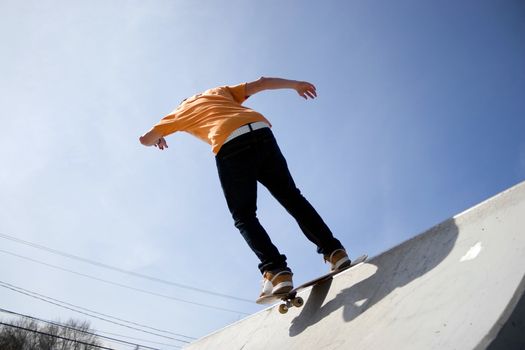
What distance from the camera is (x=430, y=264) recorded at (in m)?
1.88

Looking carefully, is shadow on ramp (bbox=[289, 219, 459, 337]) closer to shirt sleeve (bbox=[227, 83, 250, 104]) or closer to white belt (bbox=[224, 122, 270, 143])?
white belt (bbox=[224, 122, 270, 143])

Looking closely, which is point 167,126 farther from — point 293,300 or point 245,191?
point 293,300

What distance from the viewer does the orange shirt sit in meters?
2.82

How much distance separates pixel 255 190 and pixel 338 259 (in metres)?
0.75

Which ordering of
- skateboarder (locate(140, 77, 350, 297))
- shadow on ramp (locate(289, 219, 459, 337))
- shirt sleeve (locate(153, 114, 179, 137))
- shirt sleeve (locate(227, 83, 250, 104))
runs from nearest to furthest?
shadow on ramp (locate(289, 219, 459, 337)) → skateboarder (locate(140, 77, 350, 297)) → shirt sleeve (locate(153, 114, 179, 137)) → shirt sleeve (locate(227, 83, 250, 104))

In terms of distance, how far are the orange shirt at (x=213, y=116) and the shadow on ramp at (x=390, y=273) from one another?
→ 1.31 metres

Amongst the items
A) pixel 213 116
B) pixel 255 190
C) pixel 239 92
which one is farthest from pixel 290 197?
pixel 239 92

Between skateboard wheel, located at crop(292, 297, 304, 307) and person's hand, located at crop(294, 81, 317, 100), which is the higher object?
person's hand, located at crop(294, 81, 317, 100)

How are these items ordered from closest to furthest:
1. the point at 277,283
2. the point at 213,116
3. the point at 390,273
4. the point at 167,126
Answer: the point at 390,273 < the point at 277,283 < the point at 213,116 < the point at 167,126

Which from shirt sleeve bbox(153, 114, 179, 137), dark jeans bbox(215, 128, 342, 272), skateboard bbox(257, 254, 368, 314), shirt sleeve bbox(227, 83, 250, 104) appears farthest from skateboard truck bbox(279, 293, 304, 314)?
shirt sleeve bbox(227, 83, 250, 104)

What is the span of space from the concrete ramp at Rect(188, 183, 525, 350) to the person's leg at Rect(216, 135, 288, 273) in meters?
0.46

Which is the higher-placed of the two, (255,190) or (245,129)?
(245,129)

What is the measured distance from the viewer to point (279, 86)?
3.43 meters

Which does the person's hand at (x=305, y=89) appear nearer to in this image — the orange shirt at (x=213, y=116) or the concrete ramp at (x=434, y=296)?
the orange shirt at (x=213, y=116)
